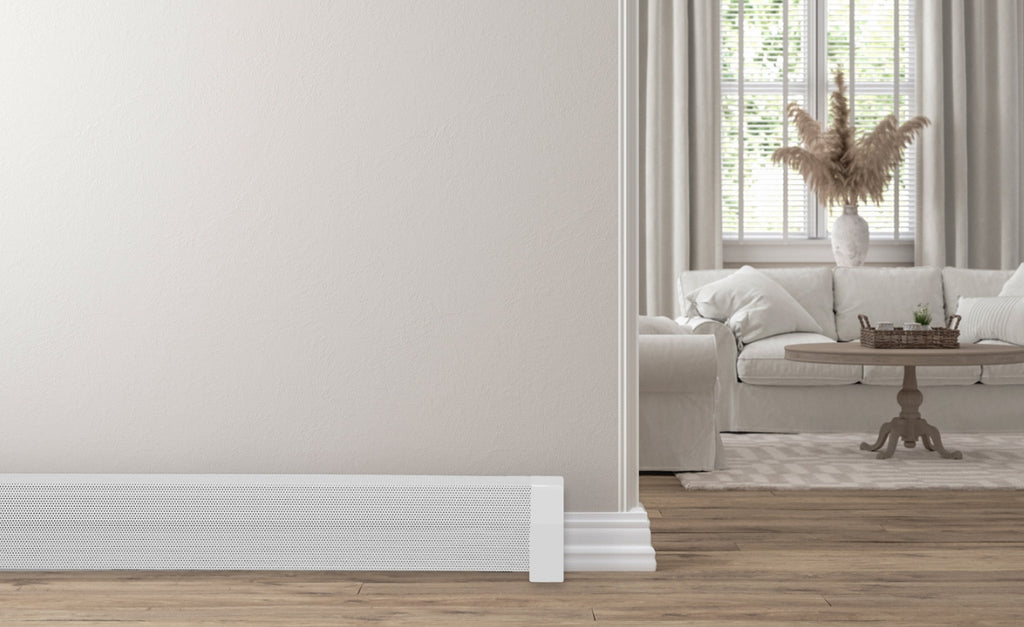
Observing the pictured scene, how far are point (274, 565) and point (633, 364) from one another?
1000 millimetres

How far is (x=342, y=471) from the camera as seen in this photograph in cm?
247

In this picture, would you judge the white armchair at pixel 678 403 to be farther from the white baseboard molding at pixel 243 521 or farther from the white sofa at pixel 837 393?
the white baseboard molding at pixel 243 521

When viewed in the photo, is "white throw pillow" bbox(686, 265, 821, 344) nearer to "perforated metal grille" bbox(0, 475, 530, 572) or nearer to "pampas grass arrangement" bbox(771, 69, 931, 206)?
"pampas grass arrangement" bbox(771, 69, 931, 206)

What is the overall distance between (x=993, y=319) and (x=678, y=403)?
7.12ft

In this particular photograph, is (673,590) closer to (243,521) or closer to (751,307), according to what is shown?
(243,521)

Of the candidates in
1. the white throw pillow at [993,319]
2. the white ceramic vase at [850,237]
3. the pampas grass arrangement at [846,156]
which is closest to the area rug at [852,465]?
the white throw pillow at [993,319]

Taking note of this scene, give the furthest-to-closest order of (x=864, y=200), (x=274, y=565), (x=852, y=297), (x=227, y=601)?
(x=864, y=200) → (x=852, y=297) → (x=274, y=565) → (x=227, y=601)

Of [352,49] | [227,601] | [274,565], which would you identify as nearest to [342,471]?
[274,565]

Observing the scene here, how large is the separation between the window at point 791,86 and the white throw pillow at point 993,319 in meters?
1.34

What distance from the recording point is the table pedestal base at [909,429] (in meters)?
4.09

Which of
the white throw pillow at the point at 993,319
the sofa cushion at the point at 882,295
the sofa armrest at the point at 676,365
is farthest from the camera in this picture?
the sofa cushion at the point at 882,295

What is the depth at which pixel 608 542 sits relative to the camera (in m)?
2.43

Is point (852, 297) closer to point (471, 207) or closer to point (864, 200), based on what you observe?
point (864, 200)

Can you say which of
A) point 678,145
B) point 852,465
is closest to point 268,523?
point 852,465
